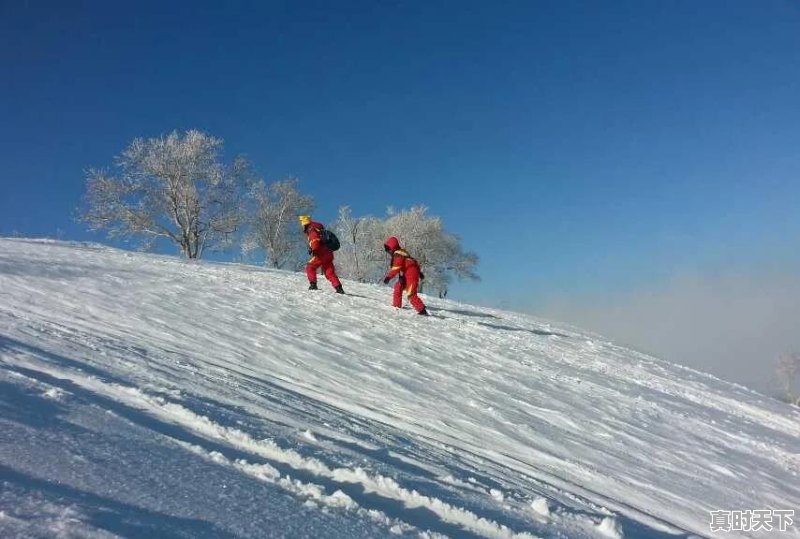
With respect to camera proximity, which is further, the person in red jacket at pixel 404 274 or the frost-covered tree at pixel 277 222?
the frost-covered tree at pixel 277 222

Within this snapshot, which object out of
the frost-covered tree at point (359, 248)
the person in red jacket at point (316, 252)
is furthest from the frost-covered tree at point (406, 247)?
the person in red jacket at point (316, 252)

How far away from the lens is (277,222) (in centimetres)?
4466

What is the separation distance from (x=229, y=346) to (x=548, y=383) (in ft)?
18.8

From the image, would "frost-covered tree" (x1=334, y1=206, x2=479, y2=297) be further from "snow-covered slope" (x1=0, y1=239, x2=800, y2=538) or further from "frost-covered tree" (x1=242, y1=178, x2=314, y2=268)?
"snow-covered slope" (x1=0, y1=239, x2=800, y2=538)

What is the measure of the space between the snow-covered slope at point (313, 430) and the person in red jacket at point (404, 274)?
2.02m

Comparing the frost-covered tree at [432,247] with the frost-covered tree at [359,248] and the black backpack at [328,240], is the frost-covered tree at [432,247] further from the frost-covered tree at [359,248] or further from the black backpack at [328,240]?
the black backpack at [328,240]

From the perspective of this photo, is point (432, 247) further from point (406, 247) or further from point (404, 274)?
point (404, 274)

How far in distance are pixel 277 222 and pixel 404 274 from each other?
33.1 m

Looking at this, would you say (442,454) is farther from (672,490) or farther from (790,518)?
(790,518)

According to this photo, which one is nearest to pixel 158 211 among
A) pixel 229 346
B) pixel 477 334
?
pixel 477 334

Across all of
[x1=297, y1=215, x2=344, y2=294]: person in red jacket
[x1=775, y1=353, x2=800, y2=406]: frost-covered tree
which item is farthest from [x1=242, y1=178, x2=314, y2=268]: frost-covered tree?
[x1=775, y1=353, x2=800, y2=406]: frost-covered tree

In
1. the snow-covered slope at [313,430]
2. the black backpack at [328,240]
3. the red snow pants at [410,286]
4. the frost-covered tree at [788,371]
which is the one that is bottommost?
the snow-covered slope at [313,430]

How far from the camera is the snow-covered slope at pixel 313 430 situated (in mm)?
2227

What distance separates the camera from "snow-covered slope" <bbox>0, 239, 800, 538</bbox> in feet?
7.30
